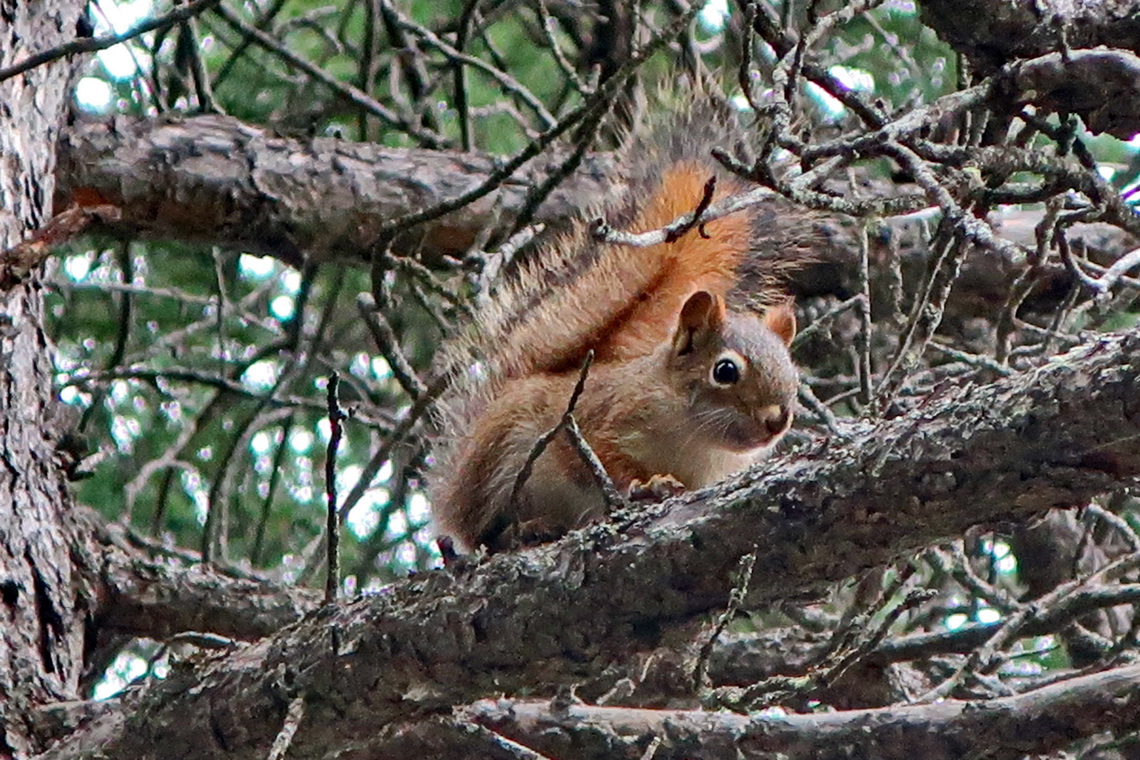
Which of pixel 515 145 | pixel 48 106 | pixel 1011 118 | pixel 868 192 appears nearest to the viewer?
pixel 1011 118

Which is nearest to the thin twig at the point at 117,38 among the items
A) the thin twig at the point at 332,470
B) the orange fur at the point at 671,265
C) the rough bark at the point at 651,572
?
the thin twig at the point at 332,470

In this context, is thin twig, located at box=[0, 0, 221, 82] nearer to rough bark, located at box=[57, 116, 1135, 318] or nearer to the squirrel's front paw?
the squirrel's front paw

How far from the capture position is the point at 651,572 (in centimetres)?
167

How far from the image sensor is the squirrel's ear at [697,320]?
8.59ft

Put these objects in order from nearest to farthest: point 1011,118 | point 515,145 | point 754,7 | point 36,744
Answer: point 754,7 → point 1011,118 → point 36,744 → point 515,145

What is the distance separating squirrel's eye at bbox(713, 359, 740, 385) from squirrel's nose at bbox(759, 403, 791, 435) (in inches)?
3.4

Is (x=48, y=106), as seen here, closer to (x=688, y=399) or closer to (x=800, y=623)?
(x=688, y=399)

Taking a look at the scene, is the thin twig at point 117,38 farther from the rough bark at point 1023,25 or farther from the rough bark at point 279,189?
the rough bark at point 279,189

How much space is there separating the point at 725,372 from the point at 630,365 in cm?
19

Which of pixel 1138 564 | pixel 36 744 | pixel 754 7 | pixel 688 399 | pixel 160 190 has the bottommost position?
pixel 1138 564

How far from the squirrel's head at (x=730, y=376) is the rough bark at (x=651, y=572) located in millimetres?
823

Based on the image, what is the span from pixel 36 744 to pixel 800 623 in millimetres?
1346

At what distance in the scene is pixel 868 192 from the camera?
3137 millimetres

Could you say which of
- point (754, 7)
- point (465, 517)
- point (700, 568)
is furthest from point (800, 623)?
point (754, 7)
